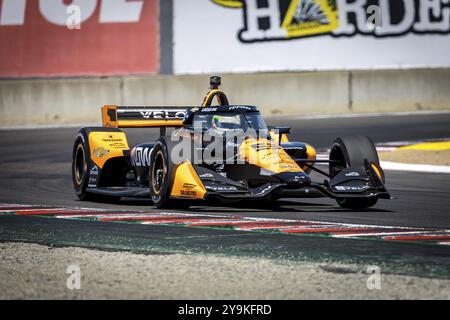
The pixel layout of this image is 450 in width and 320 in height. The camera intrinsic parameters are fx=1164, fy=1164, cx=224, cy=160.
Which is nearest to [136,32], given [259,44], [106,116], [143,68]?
[143,68]

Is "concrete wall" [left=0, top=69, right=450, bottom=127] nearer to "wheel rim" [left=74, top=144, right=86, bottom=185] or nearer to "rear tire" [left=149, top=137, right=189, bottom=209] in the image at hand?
"wheel rim" [left=74, top=144, right=86, bottom=185]

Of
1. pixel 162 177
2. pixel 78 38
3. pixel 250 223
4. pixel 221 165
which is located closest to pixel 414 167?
pixel 221 165

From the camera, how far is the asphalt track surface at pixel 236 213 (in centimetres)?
1102

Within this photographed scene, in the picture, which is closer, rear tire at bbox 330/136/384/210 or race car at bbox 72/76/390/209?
race car at bbox 72/76/390/209

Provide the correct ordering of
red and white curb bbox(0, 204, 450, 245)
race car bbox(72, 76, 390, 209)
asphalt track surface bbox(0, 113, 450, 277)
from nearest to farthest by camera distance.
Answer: asphalt track surface bbox(0, 113, 450, 277), red and white curb bbox(0, 204, 450, 245), race car bbox(72, 76, 390, 209)

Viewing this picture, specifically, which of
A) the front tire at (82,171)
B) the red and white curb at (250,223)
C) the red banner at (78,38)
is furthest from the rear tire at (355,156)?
the red banner at (78,38)

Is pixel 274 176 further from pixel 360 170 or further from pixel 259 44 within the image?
pixel 259 44

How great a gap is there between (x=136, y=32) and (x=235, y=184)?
16.4 meters

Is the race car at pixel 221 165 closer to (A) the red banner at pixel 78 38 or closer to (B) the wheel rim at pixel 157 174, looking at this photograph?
(B) the wheel rim at pixel 157 174

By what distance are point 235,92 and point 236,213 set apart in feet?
50.8

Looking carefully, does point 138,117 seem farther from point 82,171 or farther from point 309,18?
point 309,18

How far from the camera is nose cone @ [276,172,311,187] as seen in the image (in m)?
13.7

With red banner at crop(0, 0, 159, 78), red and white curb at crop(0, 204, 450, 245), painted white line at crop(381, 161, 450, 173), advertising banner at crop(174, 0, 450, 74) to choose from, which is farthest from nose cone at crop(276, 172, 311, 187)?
advertising banner at crop(174, 0, 450, 74)

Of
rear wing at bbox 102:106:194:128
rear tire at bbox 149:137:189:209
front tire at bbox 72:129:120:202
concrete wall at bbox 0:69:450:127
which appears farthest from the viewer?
concrete wall at bbox 0:69:450:127
